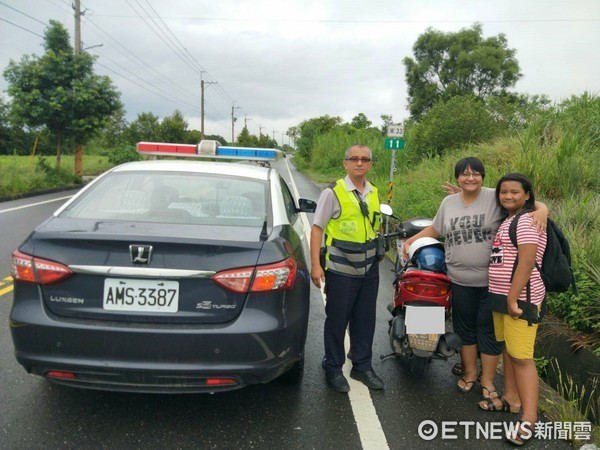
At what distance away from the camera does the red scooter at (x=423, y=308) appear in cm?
311

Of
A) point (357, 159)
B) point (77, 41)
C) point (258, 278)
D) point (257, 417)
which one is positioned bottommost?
point (257, 417)

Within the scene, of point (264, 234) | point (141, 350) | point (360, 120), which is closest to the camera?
point (141, 350)

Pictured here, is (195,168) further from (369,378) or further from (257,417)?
(369,378)

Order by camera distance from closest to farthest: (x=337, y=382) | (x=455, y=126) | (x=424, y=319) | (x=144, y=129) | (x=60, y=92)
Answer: (x=424, y=319)
(x=337, y=382)
(x=455, y=126)
(x=60, y=92)
(x=144, y=129)

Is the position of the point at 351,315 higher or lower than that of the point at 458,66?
lower

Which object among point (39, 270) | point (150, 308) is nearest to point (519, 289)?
point (150, 308)

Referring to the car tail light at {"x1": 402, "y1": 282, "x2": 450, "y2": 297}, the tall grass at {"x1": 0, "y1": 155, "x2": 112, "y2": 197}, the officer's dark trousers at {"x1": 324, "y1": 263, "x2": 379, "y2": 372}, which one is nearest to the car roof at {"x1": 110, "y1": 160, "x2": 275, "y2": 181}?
the officer's dark trousers at {"x1": 324, "y1": 263, "x2": 379, "y2": 372}

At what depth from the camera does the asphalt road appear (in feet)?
8.42

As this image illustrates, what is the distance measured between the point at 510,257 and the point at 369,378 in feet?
4.22

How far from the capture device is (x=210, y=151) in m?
5.41

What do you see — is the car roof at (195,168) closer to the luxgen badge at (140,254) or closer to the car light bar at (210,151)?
the luxgen badge at (140,254)

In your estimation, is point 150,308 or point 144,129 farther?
point 144,129

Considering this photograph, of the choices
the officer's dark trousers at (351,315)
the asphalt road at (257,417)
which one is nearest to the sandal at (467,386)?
the asphalt road at (257,417)

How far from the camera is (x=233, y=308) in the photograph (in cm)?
239
